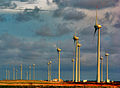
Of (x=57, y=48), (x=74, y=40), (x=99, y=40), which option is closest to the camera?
(x=99, y=40)

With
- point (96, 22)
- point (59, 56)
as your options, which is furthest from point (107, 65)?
point (96, 22)

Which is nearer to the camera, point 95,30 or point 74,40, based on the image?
point 95,30

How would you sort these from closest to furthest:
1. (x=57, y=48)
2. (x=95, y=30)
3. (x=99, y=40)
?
(x=99, y=40), (x=95, y=30), (x=57, y=48)

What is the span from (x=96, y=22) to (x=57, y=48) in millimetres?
70596

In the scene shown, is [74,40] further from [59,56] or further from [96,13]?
[96,13]

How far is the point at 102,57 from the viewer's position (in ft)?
614

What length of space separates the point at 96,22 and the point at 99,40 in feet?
36.9

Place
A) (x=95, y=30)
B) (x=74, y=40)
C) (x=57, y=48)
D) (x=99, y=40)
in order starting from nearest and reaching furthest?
(x=99, y=40) < (x=95, y=30) < (x=74, y=40) < (x=57, y=48)

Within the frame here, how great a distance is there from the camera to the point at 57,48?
184 metres

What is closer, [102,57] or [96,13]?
[96,13]

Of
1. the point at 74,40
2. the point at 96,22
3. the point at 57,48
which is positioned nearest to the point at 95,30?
the point at 96,22

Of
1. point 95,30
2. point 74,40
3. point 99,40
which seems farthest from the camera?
point 74,40

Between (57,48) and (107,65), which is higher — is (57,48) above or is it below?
above

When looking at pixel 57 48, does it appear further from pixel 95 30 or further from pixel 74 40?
pixel 95 30
